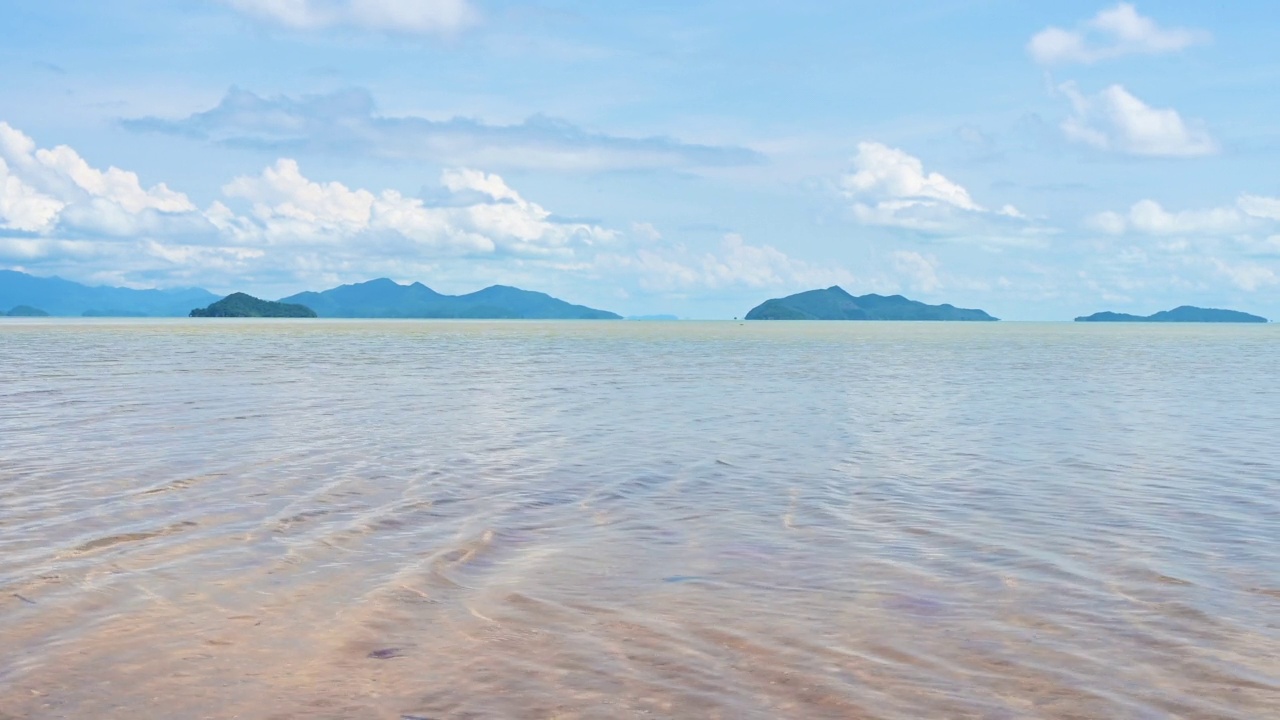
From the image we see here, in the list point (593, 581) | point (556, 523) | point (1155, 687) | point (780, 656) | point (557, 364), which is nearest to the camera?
point (1155, 687)

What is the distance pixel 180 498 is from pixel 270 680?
876 centimetres

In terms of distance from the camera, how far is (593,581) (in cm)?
1091

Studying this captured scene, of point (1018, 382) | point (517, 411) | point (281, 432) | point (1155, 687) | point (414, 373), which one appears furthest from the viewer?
point (414, 373)

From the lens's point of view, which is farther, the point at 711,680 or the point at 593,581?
the point at 593,581

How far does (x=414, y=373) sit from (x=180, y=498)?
35926 mm

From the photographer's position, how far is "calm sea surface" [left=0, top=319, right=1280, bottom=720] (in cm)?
773

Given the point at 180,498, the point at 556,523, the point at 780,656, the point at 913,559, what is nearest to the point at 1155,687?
the point at 780,656

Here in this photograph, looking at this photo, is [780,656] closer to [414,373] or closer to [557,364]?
[414,373]

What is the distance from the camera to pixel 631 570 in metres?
11.4

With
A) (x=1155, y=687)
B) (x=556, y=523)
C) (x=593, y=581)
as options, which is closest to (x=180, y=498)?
(x=556, y=523)

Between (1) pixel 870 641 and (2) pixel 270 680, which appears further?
(1) pixel 870 641

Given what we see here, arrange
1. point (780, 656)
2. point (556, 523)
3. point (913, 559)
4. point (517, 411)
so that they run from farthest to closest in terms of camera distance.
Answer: point (517, 411) < point (556, 523) < point (913, 559) < point (780, 656)

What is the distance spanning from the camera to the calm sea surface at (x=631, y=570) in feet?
25.4

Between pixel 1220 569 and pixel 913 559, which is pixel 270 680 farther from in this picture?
pixel 1220 569
